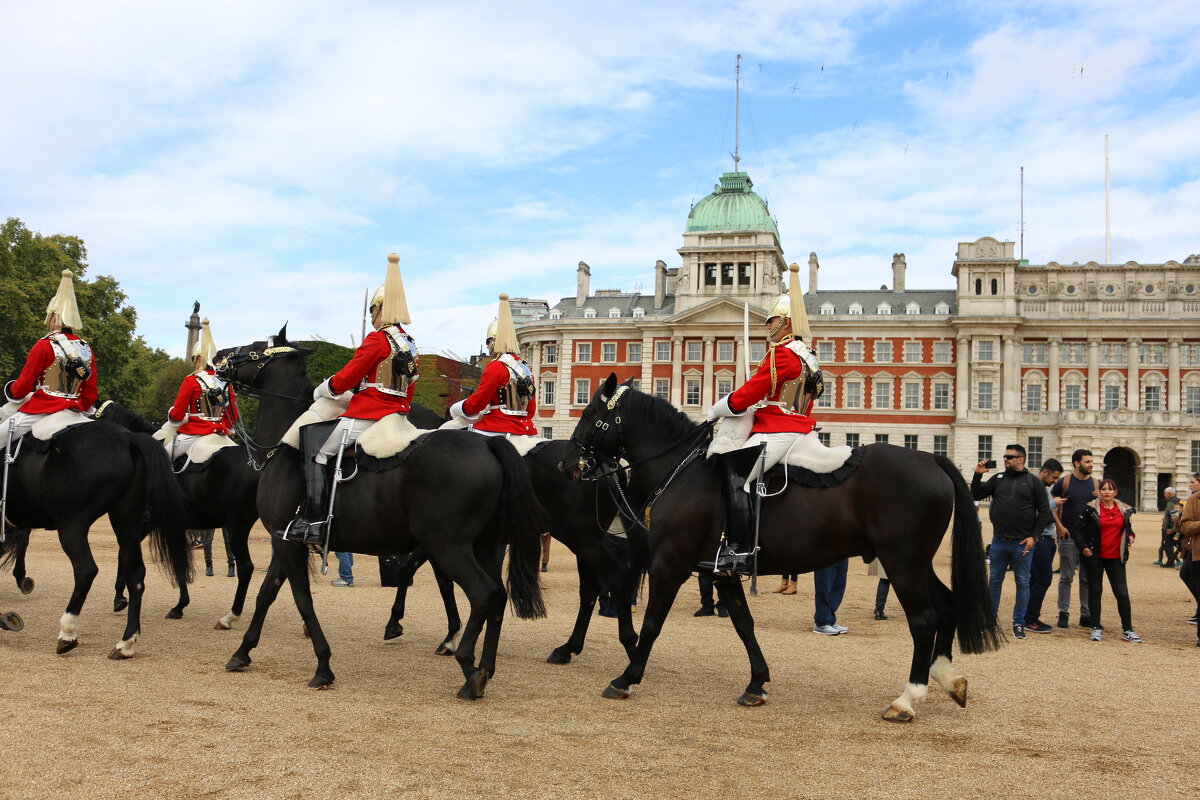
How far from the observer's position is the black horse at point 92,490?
25.7 ft

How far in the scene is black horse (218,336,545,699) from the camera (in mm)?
6676

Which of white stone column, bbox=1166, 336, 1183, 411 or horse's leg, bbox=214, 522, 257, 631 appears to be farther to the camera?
white stone column, bbox=1166, 336, 1183, 411

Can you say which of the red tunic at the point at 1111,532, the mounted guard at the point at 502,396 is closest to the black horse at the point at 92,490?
the mounted guard at the point at 502,396

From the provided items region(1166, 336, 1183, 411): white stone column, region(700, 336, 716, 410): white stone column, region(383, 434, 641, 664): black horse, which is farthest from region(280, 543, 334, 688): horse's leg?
region(1166, 336, 1183, 411): white stone column

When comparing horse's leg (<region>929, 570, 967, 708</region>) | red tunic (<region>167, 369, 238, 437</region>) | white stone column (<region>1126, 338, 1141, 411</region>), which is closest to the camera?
horse's leg (<region>929, 570, 967, 708</region>)

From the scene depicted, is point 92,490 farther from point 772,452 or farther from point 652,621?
point 772,452

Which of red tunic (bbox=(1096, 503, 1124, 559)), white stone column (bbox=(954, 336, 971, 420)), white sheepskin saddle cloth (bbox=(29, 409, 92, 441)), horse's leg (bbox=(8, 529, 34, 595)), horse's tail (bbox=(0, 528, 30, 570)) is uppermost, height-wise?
white stone column (bbox=(954, 336, 971, 420))

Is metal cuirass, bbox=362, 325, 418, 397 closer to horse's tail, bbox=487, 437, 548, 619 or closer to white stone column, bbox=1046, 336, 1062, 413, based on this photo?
horse's tail, bbox=487, 437, 548, 619

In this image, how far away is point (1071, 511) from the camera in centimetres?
1115

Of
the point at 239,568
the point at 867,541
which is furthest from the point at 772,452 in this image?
the point at 239,568

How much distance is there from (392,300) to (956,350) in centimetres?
5897

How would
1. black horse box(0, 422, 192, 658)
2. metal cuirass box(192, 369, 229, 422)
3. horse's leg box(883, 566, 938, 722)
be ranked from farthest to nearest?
metal cuirass box(192, 369, 229, 422) → black horse box(0, 422, 192, 658) → horse's leg box(883, 566, 938, 722)

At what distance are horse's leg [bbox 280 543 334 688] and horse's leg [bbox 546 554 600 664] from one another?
191 centimetres

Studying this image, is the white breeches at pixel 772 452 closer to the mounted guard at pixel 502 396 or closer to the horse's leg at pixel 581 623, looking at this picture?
the horse's leg at pixel 581 623
